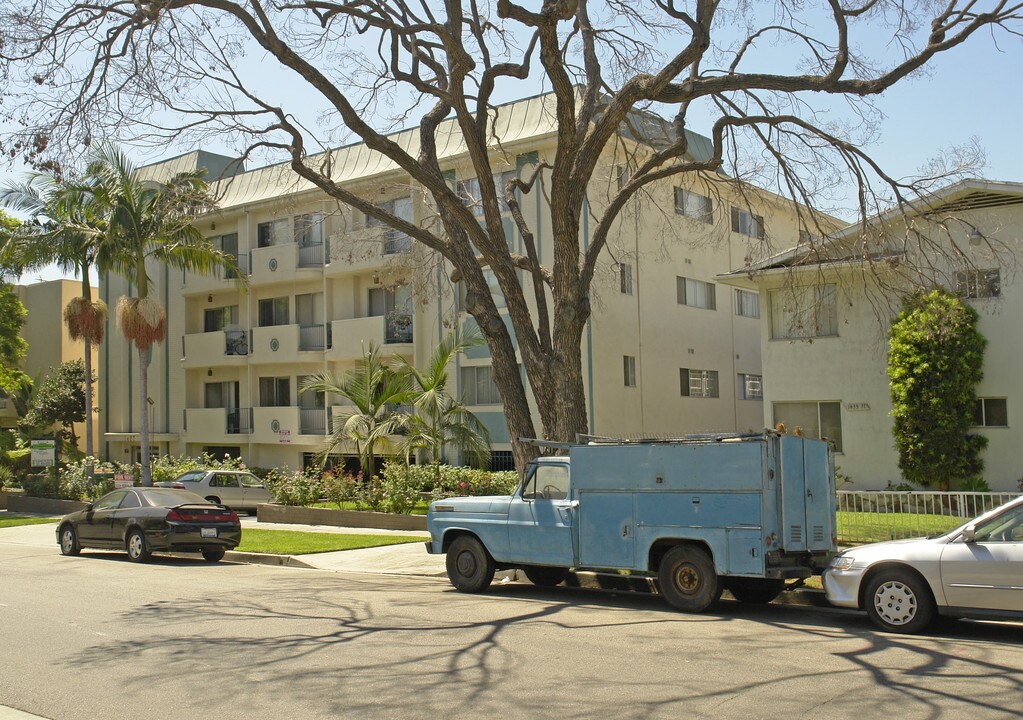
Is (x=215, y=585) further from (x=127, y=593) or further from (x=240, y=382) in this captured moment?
(x=240, y=382)

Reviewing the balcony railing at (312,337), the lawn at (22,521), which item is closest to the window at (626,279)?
the balcony railing at (312,337)

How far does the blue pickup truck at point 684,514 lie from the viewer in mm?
11117

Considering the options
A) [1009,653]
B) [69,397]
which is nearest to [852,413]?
[1009,653]

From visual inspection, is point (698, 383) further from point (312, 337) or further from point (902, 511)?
point (902, 511)

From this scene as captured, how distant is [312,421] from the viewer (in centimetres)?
3412

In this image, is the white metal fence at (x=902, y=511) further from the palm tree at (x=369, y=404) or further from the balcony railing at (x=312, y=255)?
the balcony railing at (x=312, y=255)

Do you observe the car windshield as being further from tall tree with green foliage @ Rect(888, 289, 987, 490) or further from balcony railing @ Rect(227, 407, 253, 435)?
balcony railing @ Rect(227, 407, 253, 435)

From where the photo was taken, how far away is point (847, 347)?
80.4ft

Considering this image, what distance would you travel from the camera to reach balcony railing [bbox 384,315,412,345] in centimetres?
3108

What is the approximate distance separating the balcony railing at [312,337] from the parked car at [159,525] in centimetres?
1542

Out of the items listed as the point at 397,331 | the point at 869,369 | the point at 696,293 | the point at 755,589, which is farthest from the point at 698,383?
the point at 755,589

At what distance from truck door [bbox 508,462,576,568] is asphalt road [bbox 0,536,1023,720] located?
596 millimetres

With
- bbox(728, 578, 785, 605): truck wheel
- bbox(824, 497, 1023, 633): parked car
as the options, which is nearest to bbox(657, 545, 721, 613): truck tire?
bbox(728, 578, 785, 605): truck wheel

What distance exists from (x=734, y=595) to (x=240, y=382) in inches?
1130
